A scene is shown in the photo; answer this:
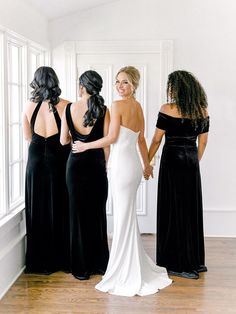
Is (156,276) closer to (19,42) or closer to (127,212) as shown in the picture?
(127,212)

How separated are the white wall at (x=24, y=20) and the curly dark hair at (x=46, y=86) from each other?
15.8 inches

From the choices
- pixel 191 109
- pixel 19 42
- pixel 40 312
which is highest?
pixel 19 42

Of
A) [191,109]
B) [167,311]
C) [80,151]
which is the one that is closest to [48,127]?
[80,151]

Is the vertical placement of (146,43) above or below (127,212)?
above

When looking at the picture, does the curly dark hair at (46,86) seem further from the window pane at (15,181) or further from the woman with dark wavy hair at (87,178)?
the window pane at (15,181)

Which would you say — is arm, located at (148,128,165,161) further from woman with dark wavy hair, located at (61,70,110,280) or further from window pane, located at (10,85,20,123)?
window pane, located at (10,85,20,123)

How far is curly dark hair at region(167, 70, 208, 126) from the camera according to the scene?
3758 mm

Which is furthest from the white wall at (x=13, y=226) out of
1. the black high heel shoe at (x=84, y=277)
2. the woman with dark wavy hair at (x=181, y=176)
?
the woman with dark wavy hair at (x=181, y=176)

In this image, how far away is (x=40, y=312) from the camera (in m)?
3.24

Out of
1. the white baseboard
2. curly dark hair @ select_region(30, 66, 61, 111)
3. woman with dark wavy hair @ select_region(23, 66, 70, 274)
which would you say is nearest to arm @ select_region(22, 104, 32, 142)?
woman with dark wavy hair @ select_region(23, 66, 70, 274)

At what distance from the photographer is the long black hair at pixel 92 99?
12.0ft

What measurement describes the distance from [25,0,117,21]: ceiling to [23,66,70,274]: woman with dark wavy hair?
2.88ft

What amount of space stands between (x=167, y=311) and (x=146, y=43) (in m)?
2.93

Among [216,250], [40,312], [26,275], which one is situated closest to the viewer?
[40,312]
